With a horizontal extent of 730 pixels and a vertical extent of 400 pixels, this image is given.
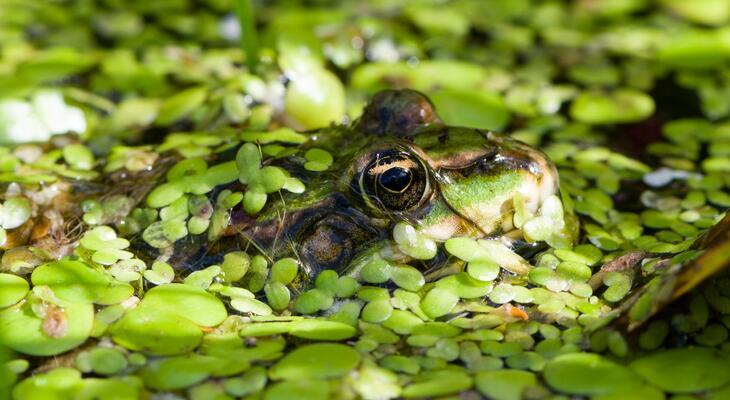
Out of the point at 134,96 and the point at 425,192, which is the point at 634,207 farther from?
the point at 134,96

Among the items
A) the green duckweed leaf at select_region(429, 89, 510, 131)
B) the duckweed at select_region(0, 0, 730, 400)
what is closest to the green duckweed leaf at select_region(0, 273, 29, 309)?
the duckweed at select_region(0, 0, 730, 400)

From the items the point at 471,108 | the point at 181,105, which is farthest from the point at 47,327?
the point at 471,108

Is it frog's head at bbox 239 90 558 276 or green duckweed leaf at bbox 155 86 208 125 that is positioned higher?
green duckweed leaf at bbox 155 86 208 125

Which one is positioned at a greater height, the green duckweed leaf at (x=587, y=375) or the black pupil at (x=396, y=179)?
the black pupil at (x=396, y=179)

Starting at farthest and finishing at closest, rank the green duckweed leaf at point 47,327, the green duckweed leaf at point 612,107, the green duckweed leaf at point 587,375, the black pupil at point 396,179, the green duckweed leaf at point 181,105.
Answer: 1. the green duckweed leaf at point 612,107
2. the green duckweed leaf at point 181,105
3. the black pupil at point 396,179
4. the green duckweed leaf at point 47,327
5. the green duckweed leaf at point 587,375

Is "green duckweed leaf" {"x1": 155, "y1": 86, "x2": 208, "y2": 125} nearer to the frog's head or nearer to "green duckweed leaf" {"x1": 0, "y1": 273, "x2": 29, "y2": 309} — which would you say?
the frog's head

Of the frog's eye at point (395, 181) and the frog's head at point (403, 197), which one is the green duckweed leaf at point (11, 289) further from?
the frog's eye at point (395, 181)

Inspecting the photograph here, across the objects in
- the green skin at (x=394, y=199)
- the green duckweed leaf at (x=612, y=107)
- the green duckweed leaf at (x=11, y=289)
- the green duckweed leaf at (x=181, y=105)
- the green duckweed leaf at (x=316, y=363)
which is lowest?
the green duckweed leaf at (x=316, y=363)

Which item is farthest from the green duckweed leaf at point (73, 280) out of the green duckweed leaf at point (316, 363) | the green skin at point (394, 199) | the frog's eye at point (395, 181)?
the frog's eye at point (395, 181)

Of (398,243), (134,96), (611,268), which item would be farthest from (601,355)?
(134,96)

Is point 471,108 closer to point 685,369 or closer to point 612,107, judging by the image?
point 612,107
